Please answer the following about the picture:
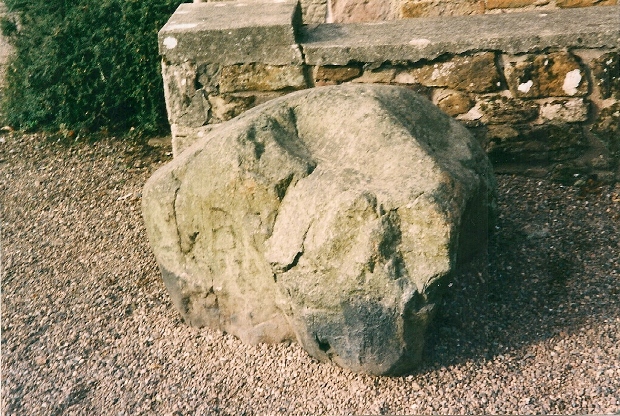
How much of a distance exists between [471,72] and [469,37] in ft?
0.63

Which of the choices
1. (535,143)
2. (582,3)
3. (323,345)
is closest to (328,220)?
(323,345)

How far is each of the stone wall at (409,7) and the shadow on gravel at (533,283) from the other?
1447mm

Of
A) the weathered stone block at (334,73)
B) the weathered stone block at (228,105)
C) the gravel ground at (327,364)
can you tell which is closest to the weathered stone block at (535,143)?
the gravel ground at (327,364)

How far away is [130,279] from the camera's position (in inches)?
152

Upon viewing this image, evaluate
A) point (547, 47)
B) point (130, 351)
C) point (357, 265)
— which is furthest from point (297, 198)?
point (547, 47)

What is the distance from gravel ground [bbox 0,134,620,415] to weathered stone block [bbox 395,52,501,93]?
1.91 feet

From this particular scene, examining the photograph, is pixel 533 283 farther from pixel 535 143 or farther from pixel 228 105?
pixel 228 105

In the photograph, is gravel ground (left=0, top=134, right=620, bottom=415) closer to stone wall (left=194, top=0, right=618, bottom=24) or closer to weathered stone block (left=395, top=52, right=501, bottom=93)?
weathered stone block (left=395, top=52, right=501, bottom=93)

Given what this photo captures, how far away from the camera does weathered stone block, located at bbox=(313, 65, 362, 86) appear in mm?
4199

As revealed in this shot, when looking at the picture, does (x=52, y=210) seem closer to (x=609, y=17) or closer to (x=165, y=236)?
(x=165, y=236)

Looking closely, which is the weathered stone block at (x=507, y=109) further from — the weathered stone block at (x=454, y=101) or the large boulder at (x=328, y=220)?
the large boulder at (x=328, y=220)

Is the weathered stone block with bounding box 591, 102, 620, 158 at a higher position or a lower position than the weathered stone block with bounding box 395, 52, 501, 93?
lower

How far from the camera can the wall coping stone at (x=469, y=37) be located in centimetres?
402

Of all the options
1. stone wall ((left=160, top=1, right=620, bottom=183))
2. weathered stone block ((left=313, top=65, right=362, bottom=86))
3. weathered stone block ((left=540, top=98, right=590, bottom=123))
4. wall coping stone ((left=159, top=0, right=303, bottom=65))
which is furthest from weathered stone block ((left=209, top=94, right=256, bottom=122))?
weathered stone block ((left=540, top=98, right=590, bottom=123))
